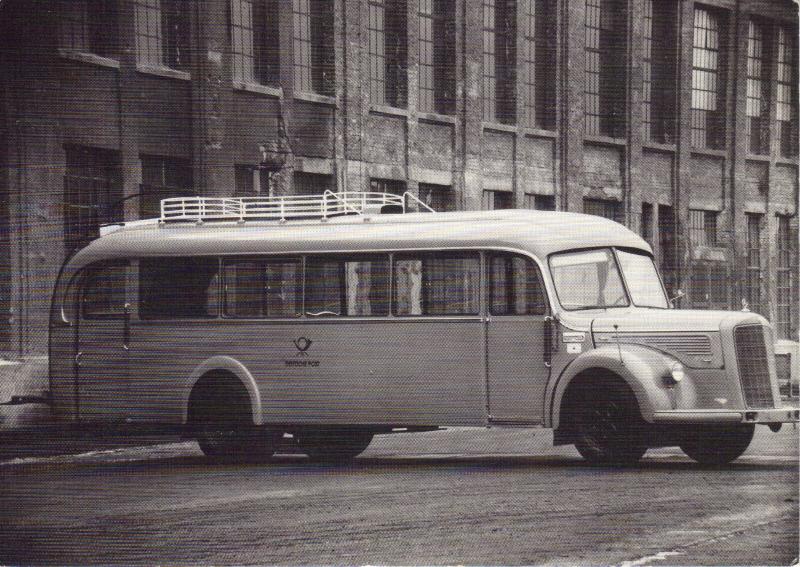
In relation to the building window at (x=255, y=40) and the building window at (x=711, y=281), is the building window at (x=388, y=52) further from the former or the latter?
the building window at (x=711, y=281)

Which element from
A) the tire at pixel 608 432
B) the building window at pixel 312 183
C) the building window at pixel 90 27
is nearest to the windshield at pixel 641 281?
the tire at pixel 608 432

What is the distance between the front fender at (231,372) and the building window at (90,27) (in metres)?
4.01

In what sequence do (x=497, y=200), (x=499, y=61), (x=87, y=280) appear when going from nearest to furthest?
(x=87, y=280)
(x=499, y=61)
(x=497, y=200)

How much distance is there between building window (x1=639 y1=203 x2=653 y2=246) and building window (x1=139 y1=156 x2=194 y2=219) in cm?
729

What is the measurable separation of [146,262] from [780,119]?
232 inches

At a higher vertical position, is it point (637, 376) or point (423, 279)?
point (423, 279)

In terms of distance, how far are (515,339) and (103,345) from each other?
12.3 ft

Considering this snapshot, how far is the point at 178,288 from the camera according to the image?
13.3 meters

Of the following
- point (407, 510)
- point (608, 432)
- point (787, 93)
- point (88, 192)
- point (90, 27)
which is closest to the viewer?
point (407, 510)

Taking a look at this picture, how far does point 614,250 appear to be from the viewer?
1280 centimetres

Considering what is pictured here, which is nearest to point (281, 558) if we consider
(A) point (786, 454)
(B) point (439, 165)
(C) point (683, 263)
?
(A) point (786, 454)

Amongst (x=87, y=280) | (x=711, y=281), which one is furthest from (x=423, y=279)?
(x=711, y=281)

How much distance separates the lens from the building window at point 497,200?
A: 76.9 ft

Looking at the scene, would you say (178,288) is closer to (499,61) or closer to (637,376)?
(637,376)
